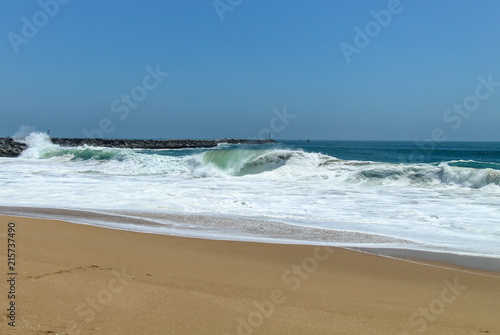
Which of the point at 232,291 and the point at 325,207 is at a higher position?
the point at 232,291

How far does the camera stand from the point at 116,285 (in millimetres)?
3650

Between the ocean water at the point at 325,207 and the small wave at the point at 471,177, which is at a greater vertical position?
the small wave at the point at 471,177

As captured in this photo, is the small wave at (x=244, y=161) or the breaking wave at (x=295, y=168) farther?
the small wave at (x=244, y=161)

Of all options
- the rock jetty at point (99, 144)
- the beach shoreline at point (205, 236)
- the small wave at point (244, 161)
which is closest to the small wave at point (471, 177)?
the small wave at point (244, 161)

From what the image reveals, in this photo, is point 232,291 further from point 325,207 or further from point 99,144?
point 99,144

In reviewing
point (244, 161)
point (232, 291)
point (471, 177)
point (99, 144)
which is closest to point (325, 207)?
point (232, 291)

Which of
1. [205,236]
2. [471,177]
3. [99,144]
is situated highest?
[471,177]

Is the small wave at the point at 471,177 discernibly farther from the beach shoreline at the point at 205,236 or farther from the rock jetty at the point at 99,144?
the rock jetty at the point at 99,144

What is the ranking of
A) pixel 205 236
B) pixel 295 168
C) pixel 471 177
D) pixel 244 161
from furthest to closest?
pixel 244 161 → pixel 295 168 → pixel 471 177 → pixel 205 236

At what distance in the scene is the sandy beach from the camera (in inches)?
116

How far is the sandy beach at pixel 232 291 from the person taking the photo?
2.95 meters

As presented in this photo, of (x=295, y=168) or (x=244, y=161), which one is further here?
(x=244, y=161)

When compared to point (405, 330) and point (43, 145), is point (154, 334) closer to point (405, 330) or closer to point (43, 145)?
point (405, 330)

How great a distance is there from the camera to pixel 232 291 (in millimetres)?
3695
